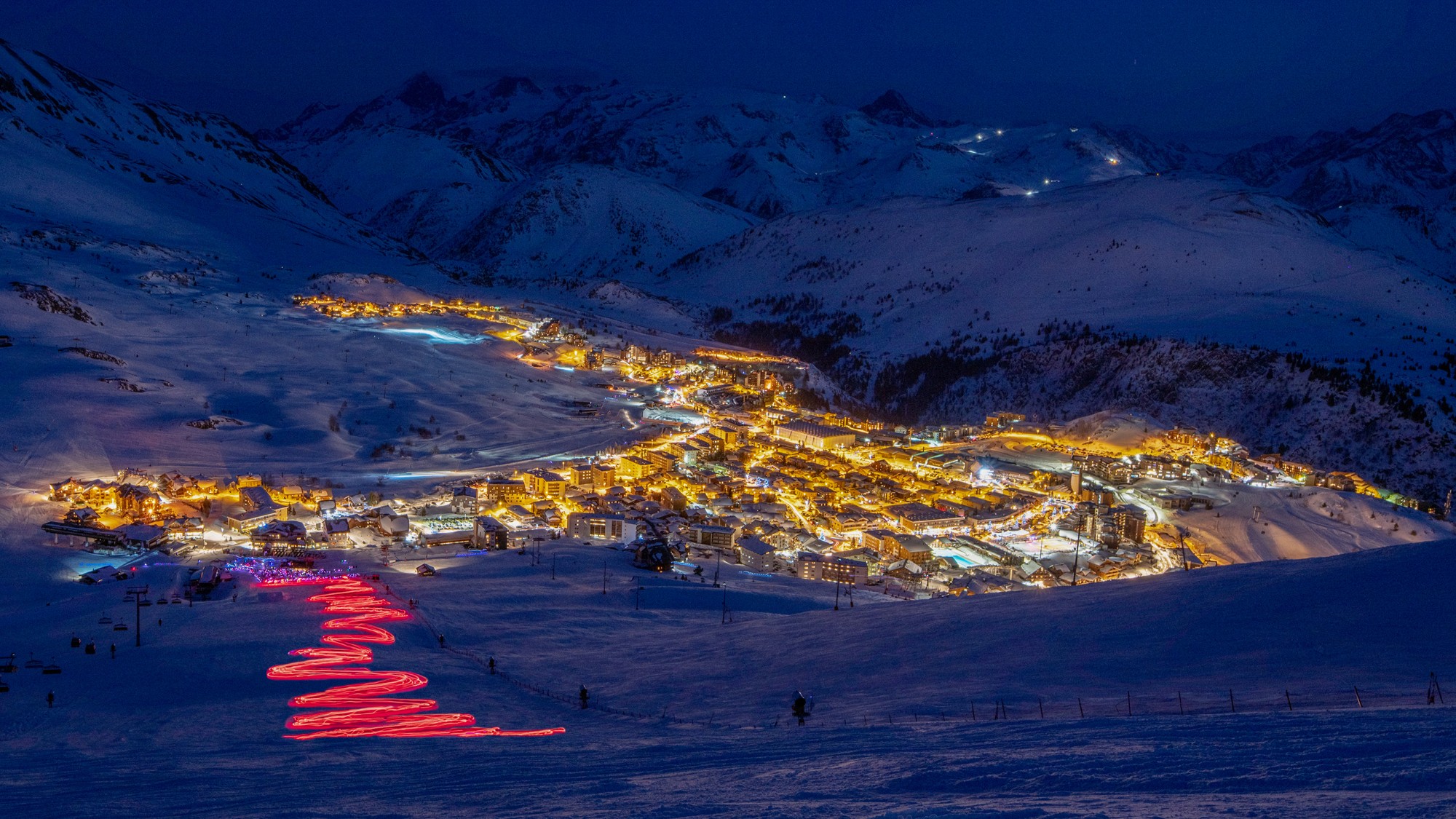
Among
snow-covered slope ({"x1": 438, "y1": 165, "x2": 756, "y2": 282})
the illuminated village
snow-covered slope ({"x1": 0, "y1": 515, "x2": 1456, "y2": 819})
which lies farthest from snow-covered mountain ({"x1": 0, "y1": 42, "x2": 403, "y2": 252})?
snow-covered slope ({"x1": 0, "y1": 515, "x2": 1456, "y2": 819})

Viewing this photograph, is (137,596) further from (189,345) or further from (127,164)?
(127,164)

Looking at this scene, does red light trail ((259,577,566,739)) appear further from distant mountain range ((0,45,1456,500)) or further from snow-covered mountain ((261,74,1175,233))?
snow-covered mountain ((261,74,1175,233))

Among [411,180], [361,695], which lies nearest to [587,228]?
[411,180]

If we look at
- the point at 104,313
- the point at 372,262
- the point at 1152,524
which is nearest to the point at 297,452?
the point at 104,313

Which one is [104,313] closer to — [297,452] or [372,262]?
[297,452]

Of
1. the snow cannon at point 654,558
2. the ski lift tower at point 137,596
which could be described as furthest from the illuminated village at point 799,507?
the ski lift tower at point 137,596
